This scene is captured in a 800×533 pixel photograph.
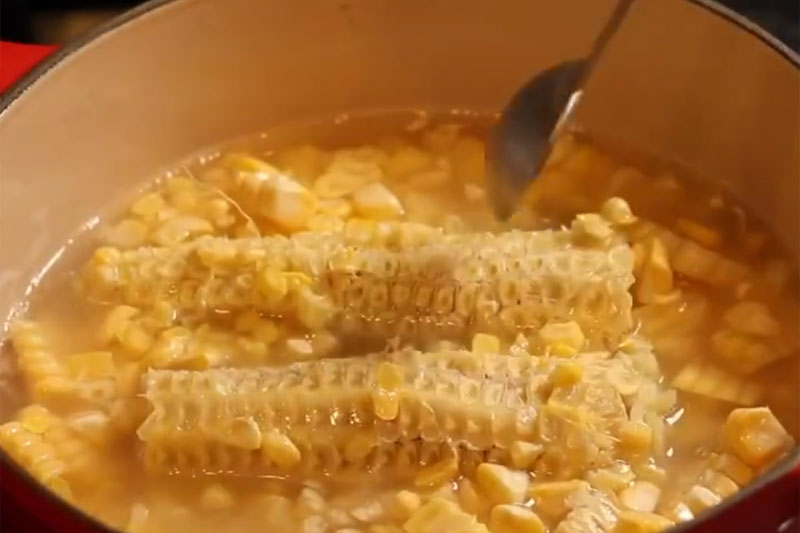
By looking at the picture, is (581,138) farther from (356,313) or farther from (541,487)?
(541,487)

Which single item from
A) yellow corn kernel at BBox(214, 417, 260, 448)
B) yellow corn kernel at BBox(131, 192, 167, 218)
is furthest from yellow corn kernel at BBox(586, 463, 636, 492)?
yellow corn kernel at BBox(131, 192, 167, 218)

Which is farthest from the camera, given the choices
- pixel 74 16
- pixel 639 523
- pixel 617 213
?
pixel 74 16

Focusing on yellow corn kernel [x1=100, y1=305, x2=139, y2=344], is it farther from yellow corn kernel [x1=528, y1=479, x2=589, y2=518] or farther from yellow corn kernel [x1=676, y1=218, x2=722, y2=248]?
yellow corn kernel [x1=676, y1=218, x2=722, y2=248]

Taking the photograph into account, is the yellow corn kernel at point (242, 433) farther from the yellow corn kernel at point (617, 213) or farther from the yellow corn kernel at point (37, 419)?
the yellow corn kernel at point (617, 213)

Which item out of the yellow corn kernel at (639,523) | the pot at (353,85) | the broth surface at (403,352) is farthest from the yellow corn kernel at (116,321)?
the yellow corn kernel at (639,523)

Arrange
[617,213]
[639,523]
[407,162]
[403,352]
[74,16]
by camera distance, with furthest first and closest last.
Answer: [74,16], [407,162], [617,213], [403,352], [639,523]

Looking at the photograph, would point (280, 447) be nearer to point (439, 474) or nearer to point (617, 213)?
point (439, 474)

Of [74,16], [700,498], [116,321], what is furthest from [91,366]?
[74,16]
